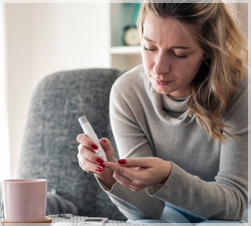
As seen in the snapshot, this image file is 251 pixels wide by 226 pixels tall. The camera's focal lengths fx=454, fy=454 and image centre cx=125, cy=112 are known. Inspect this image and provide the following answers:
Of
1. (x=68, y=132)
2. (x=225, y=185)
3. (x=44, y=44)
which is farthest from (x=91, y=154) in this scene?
(x=44, y=44)

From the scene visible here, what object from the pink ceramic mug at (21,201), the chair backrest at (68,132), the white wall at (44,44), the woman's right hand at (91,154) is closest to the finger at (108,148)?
the woman's right hand at (91,154)

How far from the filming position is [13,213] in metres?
0.74

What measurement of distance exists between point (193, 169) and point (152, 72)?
0.34 m

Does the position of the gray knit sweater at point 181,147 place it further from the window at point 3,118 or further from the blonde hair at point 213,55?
the window at point 3,118

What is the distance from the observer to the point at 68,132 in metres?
1.61

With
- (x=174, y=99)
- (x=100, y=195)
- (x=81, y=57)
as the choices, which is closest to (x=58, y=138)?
(x=100, y=195)

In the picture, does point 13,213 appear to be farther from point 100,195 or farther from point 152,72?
point 100,195

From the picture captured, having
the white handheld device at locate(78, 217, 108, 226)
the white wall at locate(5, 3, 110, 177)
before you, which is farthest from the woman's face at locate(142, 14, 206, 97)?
the white wall at locate(5, 3, 110, 177)

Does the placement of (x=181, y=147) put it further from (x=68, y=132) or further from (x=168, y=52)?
(x=68, y=132)

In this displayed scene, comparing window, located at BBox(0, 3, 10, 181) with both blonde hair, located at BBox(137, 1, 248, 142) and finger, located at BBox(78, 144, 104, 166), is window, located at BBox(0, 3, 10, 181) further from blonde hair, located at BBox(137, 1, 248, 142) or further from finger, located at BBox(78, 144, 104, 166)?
finger, located at BBox(78, 144, 104, 166)

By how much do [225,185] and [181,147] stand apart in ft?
0.61

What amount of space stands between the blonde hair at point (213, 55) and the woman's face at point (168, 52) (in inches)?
0.9

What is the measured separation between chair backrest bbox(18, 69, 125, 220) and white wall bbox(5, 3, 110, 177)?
3.02 ft

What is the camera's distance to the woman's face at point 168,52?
113 cm
